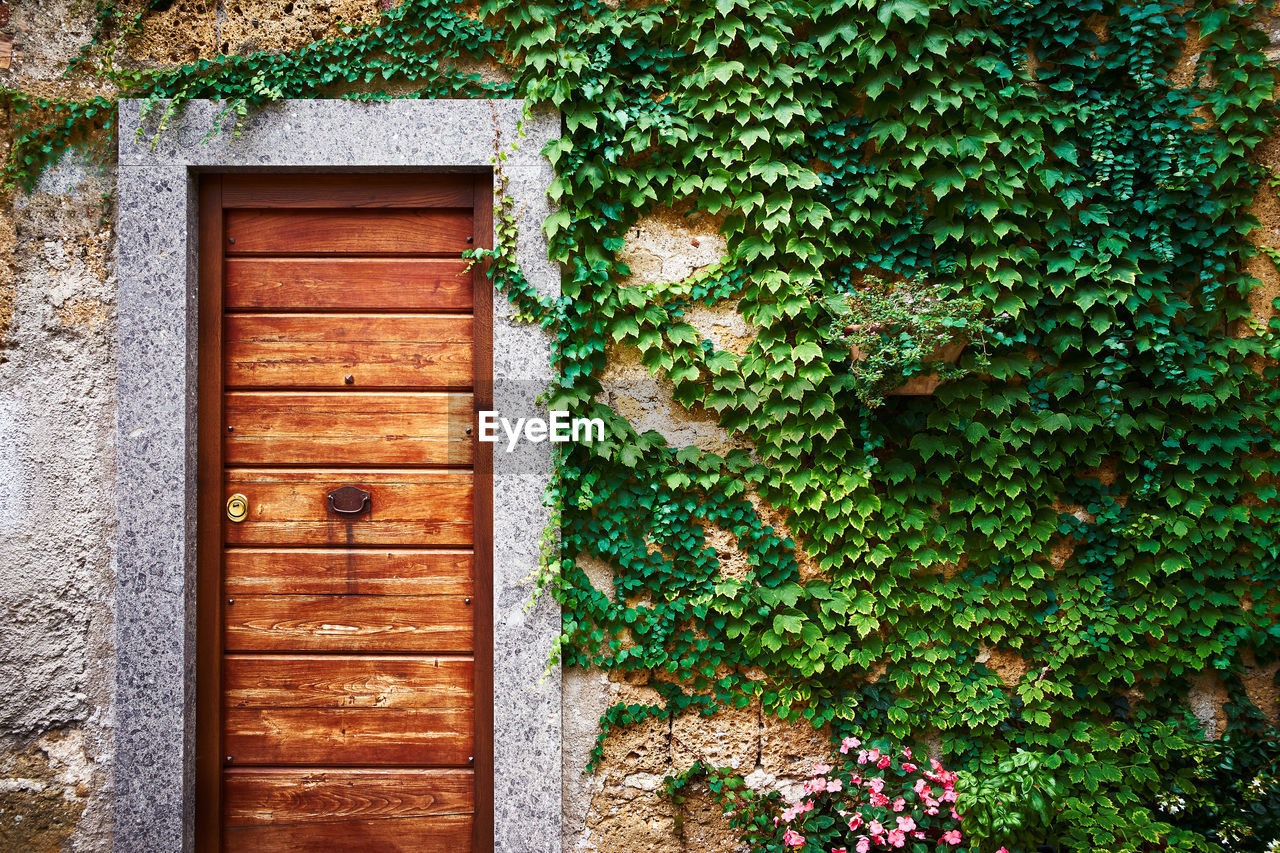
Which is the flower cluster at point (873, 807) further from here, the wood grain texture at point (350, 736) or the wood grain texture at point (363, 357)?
the wood grain texture at point (363, 357)

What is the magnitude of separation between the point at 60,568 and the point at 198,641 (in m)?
0.60

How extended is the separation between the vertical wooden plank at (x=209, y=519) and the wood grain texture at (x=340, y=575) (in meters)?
0.10

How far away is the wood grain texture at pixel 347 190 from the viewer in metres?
2.72

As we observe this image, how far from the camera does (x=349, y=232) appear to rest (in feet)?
9.04

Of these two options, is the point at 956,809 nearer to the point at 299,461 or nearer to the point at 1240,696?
the point at 1240,696

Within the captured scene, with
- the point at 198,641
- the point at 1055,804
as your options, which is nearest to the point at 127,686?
the point at 198,641

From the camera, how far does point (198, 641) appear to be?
104 inches

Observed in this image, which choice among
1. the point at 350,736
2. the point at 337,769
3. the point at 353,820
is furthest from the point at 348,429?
the point at 353,820

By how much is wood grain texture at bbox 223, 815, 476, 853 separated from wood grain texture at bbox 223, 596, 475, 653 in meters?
0.68

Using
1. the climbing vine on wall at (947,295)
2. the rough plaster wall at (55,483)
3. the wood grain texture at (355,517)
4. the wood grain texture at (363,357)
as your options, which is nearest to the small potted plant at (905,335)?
the climbing vine on wall at (947,295)

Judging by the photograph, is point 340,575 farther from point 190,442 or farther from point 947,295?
point 947,295
